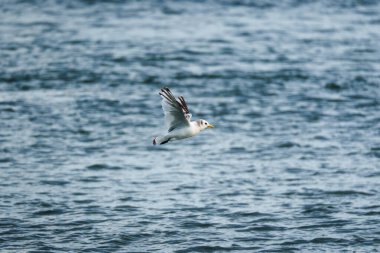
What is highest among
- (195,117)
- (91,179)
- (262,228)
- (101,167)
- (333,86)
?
(333,86)

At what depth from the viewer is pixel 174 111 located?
54.0ft

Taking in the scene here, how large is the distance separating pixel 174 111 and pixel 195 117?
392 inches

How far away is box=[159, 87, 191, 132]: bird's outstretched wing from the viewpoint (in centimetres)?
1602

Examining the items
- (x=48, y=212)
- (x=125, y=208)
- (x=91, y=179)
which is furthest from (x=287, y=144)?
(x=48, y=212)

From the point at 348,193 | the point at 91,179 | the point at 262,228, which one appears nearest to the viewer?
the point at 262,228

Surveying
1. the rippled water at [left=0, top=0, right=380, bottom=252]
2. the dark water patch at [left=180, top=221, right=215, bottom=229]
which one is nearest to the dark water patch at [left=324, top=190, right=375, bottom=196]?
the rippled water at [left=0, top=0, right=380, bottom=252]

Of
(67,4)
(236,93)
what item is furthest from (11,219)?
(67,4)

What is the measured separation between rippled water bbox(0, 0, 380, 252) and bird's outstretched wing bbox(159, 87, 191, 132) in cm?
260

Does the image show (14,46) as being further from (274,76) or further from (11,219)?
(11,219)

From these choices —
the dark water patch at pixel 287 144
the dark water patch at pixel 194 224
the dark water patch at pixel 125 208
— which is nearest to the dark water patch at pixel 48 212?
the dark water patch at pixel 125 208

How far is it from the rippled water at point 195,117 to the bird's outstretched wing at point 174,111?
8.53 ft

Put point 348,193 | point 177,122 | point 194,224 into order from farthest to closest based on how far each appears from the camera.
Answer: point 348,193, point 194,224, point 177,122

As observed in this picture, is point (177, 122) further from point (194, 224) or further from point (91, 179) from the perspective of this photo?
point (91, 179)

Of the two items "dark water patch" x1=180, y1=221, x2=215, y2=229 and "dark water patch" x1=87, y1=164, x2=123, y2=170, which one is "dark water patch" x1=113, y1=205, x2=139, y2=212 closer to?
"dark water patch" x1=180, y1=221, x2=215, y2=229
